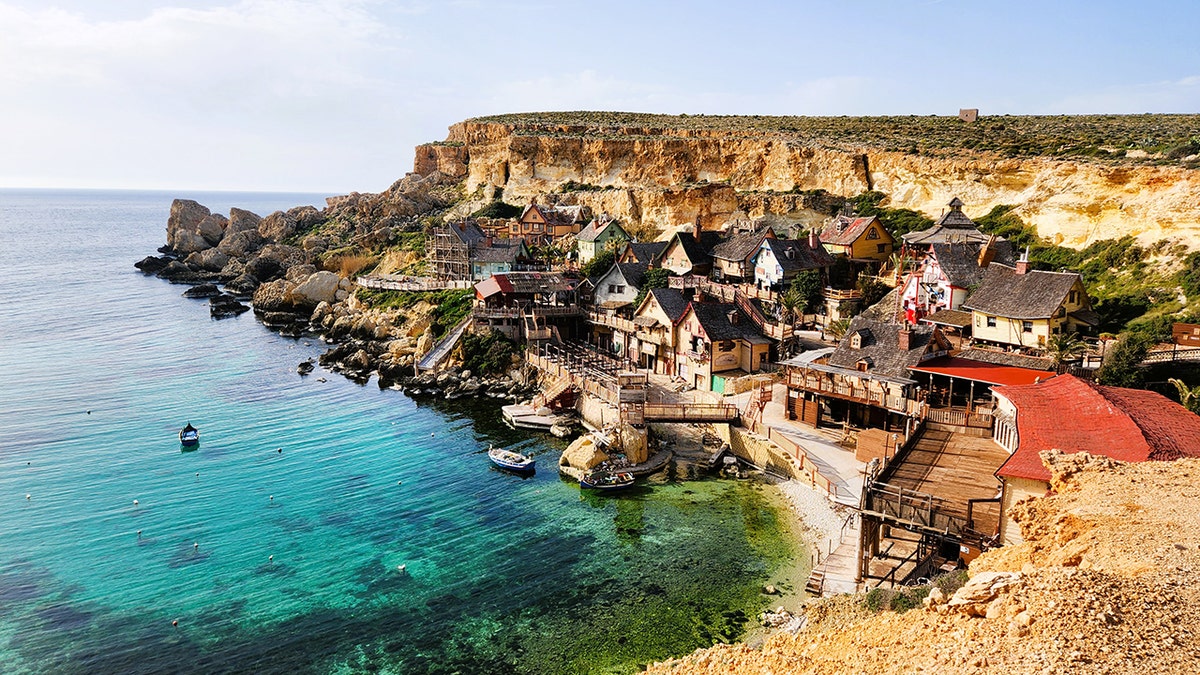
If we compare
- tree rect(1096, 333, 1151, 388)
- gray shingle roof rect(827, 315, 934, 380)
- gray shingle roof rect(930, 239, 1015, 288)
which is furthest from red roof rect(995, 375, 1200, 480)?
gray shingle roof rect(930, 239, 1015, 288)

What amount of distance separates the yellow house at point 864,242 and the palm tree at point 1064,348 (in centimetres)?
2478

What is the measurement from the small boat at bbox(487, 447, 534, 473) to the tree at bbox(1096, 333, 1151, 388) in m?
29.1

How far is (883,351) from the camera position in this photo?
39875 mm

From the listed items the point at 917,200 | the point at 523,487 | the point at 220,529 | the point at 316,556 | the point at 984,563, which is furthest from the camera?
the point at 917,200

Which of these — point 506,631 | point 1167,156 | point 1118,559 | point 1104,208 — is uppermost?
point 1167,156

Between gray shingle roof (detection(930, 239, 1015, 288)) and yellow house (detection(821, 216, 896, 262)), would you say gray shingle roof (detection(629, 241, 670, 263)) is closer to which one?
yellow house (detection(821, 216, 896, 262))

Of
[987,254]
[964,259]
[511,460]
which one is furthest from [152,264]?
[987,254]

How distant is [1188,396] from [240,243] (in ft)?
410

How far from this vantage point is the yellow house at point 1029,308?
39.8 m

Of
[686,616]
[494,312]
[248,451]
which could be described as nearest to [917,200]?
[494,312]

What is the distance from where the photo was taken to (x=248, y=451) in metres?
43.4

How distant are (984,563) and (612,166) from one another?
305ft

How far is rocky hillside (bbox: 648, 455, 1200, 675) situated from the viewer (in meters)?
12.6

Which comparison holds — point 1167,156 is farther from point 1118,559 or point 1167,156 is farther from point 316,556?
point 316,556
